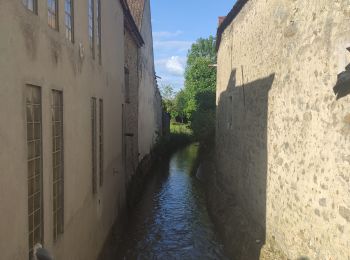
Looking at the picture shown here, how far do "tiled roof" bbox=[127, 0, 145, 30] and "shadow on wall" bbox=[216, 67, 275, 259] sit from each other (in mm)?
7458

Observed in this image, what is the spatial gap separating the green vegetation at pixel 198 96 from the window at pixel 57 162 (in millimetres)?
15304

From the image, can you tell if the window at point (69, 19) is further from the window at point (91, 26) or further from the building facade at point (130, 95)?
the building facade at point (130, 95)

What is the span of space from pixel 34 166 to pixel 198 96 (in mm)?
29419

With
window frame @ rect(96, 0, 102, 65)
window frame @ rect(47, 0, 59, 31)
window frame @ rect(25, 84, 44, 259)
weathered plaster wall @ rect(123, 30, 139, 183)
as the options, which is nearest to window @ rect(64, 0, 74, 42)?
window frame @ rect(47, 0, 59, 31)

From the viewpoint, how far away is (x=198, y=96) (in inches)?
1340

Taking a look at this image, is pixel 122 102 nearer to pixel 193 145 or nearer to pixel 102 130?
pixel 102 130

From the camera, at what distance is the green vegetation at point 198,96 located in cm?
2359

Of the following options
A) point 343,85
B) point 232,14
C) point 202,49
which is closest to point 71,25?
point 343,85

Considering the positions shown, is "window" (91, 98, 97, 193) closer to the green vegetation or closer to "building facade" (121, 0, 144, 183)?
"building facade" (121, 0, 144, 183)

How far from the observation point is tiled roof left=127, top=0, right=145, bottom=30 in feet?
62.9

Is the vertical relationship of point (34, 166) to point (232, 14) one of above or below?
below

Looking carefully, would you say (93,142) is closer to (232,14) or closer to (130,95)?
(232,14)

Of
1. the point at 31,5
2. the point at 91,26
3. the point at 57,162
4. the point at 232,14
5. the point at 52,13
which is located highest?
the point at 232,14

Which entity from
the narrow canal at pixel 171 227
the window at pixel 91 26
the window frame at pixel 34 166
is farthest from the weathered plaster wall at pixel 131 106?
the window frame at pixel 34 166
